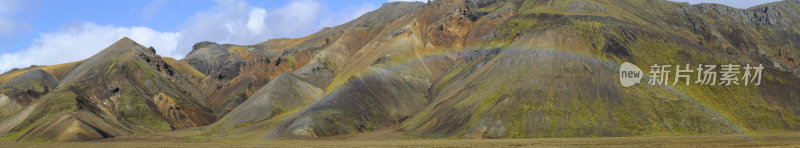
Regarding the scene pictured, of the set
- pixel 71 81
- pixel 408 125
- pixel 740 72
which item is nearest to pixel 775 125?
pixel 740 72

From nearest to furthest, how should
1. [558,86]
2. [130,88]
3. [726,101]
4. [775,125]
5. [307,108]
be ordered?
1. [775,125]
2. [726,101]
3. [558,86]
4. [307,108]
5. [130,88]

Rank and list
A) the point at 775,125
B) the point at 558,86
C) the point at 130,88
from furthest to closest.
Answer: the point at 130,88 → the point at 558,86 → the point at 775,125

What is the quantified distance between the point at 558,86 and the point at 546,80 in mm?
3784

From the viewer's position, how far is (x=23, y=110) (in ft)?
527

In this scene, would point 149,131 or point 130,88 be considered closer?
point 149,131

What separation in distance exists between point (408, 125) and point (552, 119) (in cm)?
3281

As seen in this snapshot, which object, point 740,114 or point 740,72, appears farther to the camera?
point 740,72

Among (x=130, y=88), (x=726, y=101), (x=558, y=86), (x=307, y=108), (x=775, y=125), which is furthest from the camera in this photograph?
(x=130, y=88)

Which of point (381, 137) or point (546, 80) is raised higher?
point (546, 80)

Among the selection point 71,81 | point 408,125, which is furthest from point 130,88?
point 408,125

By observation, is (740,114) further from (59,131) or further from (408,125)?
(59,131)

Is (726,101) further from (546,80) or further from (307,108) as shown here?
(307,108)

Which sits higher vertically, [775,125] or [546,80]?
[546,80]

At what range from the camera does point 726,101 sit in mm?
128250
